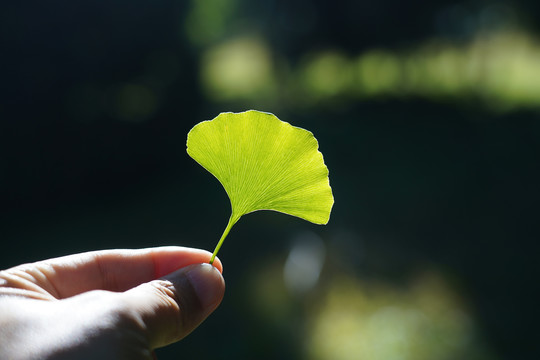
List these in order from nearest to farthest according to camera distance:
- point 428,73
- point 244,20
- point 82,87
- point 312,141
→ point 312,141 < point 82,87 < point 428,73 < point 244,20

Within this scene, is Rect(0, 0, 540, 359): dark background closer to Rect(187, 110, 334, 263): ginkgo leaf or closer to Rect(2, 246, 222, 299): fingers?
Rect(2, 246, 222, 299): fingers

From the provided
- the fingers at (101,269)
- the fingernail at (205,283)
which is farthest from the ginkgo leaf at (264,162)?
the fingers at (101,269)

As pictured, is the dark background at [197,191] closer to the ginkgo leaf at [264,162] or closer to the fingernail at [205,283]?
the fingernail at [205,283]

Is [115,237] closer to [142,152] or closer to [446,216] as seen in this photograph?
[142,152]

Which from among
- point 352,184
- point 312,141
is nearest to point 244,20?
point 352,184

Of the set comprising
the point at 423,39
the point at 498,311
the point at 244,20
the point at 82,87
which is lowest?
the point at 498,311

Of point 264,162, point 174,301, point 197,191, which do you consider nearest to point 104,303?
point 174,301

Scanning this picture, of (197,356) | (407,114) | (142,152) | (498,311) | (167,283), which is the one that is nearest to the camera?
(167,283)
